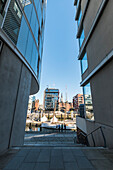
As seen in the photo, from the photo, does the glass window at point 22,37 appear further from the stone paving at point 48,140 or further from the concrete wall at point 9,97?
the stone paving at point 48,140

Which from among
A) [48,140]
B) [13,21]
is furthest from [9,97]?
[48,140]

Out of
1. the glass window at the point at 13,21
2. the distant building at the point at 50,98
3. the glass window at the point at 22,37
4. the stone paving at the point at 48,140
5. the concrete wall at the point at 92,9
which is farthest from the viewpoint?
the distant building at the point at 50,98

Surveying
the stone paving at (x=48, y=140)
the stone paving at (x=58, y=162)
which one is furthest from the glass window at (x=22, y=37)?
the stone paving at (x=48, y=140)

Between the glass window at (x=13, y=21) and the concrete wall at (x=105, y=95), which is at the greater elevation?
the glass window at (x=13, y=21)

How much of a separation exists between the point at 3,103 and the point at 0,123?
3.19ft

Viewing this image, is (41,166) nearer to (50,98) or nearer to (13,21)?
(13,21)

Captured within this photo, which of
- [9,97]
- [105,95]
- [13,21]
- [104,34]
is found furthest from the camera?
[104,34]

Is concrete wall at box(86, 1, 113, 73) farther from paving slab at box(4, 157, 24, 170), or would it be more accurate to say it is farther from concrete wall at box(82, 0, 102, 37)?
paving slab at box(4, 157, 24, 170)

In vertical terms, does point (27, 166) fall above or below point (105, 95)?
below

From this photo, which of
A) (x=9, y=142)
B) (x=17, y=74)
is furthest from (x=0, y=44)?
(x=9, y=142)

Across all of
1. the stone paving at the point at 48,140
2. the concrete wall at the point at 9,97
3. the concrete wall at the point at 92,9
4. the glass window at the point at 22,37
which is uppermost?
the concrete wall at the point at 92,9

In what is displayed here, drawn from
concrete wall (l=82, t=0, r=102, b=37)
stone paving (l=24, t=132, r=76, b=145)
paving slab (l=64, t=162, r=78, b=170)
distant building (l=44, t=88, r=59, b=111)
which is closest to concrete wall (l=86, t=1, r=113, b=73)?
concrete wall (l=82, t=0, r=102, b=37)

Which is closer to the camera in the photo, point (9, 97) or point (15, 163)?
point (15, 163)

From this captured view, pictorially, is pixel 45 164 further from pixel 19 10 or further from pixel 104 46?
pixel 19 10
